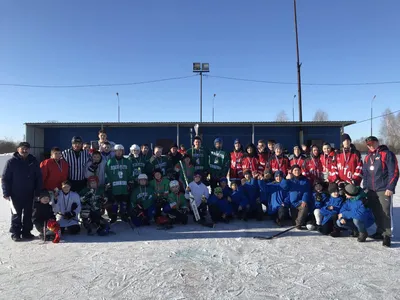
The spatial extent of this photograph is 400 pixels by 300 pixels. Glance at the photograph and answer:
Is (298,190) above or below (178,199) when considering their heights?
above

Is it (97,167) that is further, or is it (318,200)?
(97,167)

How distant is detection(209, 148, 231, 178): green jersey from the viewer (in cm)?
581

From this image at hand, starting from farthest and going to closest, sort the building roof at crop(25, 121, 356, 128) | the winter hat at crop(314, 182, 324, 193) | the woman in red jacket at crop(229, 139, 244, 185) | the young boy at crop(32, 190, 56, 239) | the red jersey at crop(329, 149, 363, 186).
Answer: the building roof at crop(25, 121, 356, 128) < the woman in red jacket at crop(229, 139, 244, 185) < the winter hat at crop(314, 182, 324, 193) < the red jersey at crop(329, 149, 363, 186) < the young boy at crop(32, 190, 56, 239)

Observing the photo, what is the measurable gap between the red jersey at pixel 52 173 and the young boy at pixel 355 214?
4620mm

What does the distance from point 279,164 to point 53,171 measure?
4.21m

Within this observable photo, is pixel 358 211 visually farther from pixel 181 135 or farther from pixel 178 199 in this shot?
pixel 181 135

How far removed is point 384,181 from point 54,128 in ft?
56.4

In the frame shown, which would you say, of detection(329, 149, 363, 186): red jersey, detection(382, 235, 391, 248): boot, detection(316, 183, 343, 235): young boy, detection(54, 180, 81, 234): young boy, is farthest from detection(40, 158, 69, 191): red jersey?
detection(382, 235, 391, 248): boot

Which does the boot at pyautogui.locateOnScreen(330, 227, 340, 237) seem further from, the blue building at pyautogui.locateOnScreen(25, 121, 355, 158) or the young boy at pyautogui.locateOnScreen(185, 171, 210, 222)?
the blue building at pyautogui.locateOnScreen(25, 121, 355, 158)

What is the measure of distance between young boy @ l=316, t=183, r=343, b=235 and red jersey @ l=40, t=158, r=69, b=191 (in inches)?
175

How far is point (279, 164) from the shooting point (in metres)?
5.49

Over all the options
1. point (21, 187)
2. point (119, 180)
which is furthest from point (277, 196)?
point (21, 187)

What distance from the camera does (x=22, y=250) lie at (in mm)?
3732

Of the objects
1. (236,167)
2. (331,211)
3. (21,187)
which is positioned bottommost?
(331,211)
